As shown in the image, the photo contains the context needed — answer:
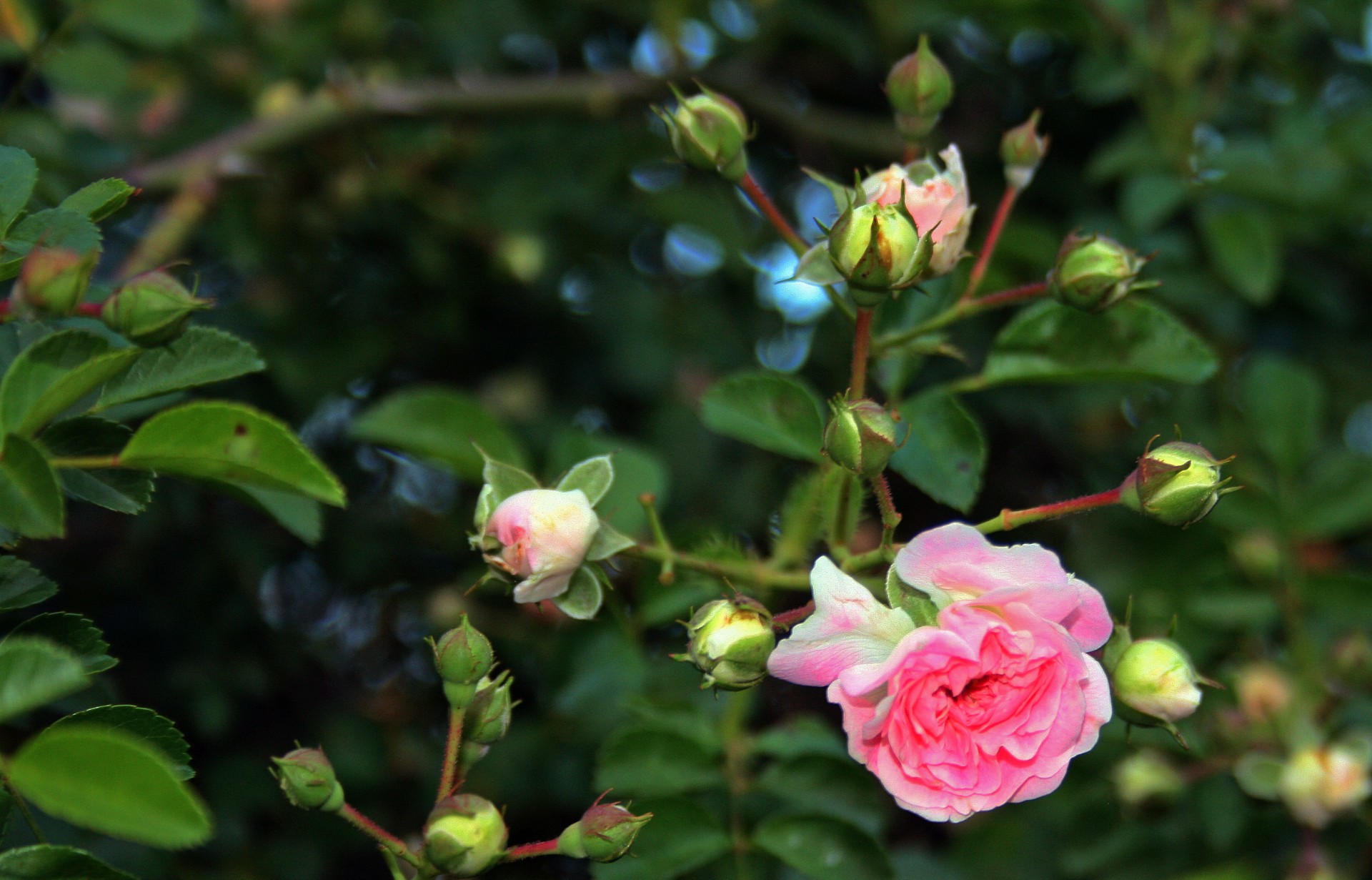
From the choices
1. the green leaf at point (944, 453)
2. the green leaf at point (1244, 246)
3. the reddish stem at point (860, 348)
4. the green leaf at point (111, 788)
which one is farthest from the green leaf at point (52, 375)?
the green leaf at point (1244, 246)

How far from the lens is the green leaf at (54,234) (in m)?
1.04

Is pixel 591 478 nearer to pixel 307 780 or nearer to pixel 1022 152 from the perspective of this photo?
pixel 307 780

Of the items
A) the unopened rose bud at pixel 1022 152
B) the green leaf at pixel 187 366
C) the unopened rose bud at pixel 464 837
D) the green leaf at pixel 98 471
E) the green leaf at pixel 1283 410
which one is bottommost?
the green leaf at pixel 1283 410

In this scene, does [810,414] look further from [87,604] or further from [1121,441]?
[87,604]

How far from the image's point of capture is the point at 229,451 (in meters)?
0.97

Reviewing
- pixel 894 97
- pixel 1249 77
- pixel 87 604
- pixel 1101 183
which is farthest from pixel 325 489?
pixel 1249 77

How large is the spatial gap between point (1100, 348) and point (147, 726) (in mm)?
1065

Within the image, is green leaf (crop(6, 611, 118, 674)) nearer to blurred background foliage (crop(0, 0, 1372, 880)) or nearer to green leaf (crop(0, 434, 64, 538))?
green leaf (crop(0, 434, 64, 538))

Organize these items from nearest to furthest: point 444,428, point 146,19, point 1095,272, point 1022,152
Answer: point 1095,272 → point 1022,152 → point 444,428 → point 146,19

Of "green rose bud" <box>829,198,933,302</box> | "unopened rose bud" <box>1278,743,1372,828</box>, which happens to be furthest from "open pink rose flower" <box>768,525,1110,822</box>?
"unopened rose bud" <box>1278,743,1372,828</box>

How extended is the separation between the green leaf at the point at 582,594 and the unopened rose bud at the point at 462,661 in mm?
135

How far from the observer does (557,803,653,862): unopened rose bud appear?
102 centimetres

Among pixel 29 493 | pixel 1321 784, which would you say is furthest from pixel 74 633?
pixel 1321 784

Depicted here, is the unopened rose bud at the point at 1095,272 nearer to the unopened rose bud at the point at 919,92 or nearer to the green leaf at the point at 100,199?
the unopened rose bud at the point at 919,92
